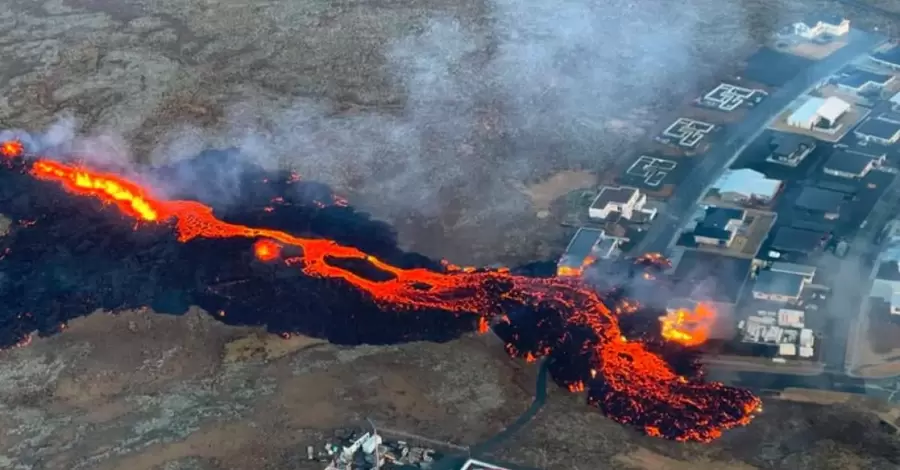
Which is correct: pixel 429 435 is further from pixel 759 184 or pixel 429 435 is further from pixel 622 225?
pixel 759 184

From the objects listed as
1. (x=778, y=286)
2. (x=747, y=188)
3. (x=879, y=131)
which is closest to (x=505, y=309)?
(x=778, y=286)

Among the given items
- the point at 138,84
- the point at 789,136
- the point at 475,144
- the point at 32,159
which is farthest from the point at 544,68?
the point at 32,159

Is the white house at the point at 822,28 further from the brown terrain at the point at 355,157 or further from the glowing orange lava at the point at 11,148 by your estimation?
the glowing orange lava at the point at 11,148

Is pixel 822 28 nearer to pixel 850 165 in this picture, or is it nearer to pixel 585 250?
pixel 850 165

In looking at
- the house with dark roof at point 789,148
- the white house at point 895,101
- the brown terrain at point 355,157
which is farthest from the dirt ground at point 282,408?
the white house at point 895,101

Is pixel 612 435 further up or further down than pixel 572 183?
further down

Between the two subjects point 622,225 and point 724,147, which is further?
point 724,147

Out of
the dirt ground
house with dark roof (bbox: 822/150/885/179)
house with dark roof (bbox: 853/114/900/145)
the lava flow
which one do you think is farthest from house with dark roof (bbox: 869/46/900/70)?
the dirt ground

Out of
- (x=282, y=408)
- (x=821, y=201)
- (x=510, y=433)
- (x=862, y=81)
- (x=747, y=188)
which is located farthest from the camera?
(x=862, y=81)
